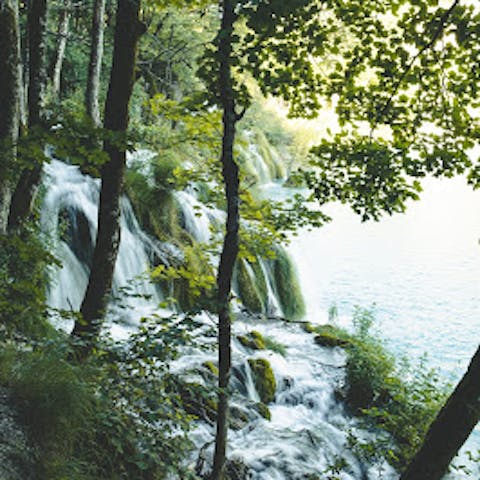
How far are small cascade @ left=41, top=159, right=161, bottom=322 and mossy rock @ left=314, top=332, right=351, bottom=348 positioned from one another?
3943 mm

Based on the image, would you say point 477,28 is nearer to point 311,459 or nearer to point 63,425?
point 63,425

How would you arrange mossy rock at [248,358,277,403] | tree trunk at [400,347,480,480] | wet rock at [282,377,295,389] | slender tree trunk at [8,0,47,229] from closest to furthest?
tree trunk at [400,347,480,480] → slender tree trunk at [8,0,47,229] → mossy rock at [248,358,277,403] → wet rock at [282,377,295,389]

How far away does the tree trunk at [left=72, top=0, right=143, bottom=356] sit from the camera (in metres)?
4.51

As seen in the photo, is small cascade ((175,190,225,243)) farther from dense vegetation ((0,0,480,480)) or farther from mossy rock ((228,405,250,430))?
dense vegetation ((0,0,480,480))

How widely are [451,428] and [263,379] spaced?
5.33 m

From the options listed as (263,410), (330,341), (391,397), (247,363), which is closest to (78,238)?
(247,363)

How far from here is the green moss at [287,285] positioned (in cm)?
1400

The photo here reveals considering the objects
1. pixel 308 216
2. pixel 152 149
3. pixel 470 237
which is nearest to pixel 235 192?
pixel 308 216

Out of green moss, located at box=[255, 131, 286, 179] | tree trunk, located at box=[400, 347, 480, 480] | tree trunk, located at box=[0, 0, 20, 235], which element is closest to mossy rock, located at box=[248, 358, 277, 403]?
tree trunk, located at box=[400, 347, 480, 480]

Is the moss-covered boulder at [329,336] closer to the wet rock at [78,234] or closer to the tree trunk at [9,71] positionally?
the wet rock at [78,234]

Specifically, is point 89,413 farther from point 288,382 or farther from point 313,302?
point 313,302

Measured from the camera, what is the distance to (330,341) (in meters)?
11.1

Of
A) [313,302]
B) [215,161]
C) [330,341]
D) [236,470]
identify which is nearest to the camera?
[215,161]

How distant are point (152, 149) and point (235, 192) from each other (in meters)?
9.48
